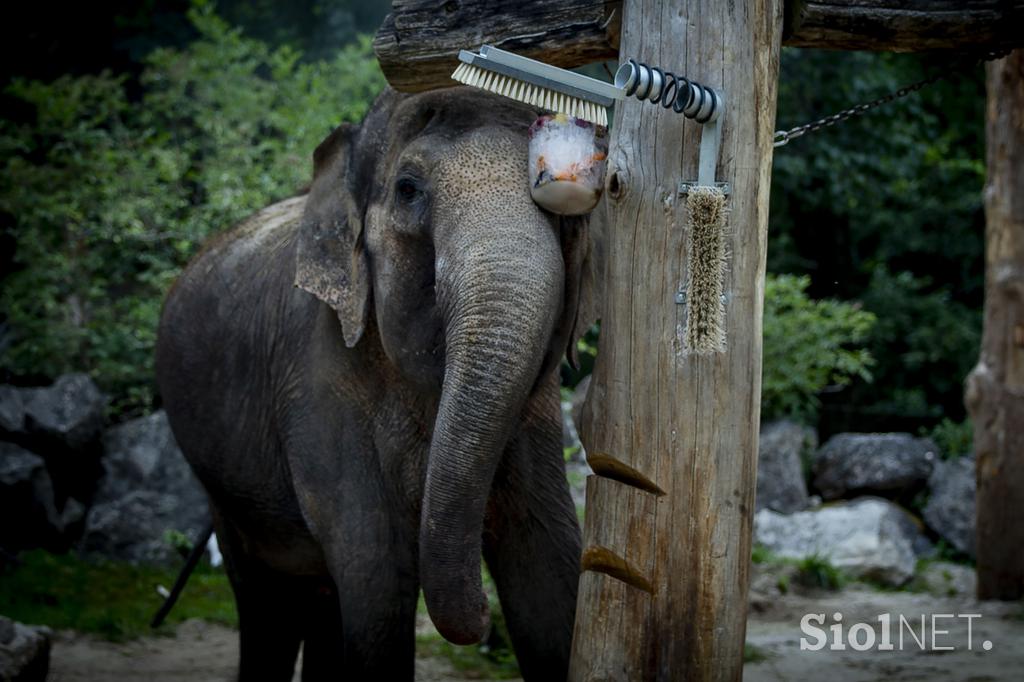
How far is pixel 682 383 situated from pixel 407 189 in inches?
46.1

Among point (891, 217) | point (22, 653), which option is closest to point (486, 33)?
point (22, 653)

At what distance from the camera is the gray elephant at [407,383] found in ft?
11.9

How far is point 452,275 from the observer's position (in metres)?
3.71

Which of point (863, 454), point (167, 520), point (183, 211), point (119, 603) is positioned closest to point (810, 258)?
point (863, 454)

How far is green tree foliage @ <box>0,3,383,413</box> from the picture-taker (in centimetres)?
910

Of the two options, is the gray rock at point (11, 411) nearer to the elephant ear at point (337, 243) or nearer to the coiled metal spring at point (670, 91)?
the elephant ear at point (337, 243)

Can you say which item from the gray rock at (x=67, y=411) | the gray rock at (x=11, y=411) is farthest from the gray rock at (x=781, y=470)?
the gray rock at (x=11, y=411)

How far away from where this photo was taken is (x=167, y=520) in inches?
344

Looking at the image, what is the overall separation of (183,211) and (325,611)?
506cm

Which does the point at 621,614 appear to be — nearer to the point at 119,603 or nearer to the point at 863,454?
the point at 119,603

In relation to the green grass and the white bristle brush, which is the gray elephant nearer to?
the white bristle brush

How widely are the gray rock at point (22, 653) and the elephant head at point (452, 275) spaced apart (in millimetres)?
2189

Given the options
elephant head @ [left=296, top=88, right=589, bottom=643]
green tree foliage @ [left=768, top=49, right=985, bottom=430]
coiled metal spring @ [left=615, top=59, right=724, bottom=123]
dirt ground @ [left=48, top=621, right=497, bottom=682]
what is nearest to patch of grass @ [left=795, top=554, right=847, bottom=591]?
dirt ground @ [left=48, top=621, right=497, bottom=682]

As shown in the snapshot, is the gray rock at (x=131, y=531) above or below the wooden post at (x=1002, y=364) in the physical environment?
below
